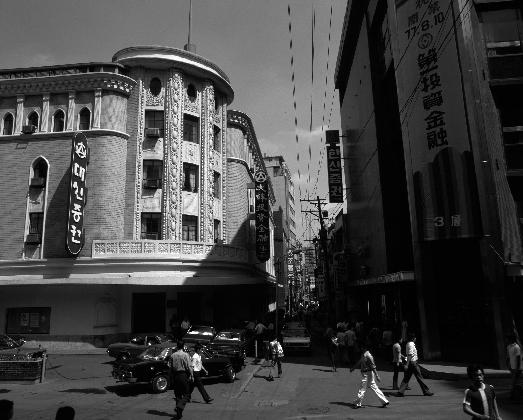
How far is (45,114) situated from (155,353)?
1985 cm

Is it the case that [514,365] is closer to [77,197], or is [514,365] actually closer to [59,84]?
[77,197]

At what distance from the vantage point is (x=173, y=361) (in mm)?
11375

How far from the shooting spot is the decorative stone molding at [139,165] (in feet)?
91.2

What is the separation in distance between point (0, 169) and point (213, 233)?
557 inches

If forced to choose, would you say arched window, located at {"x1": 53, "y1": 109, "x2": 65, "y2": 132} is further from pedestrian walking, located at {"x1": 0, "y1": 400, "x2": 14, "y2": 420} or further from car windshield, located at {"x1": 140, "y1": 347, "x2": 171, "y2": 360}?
pedestrian walking, located at {"x1": 0, "y1": 400, "x2": 14, "y2": 420}

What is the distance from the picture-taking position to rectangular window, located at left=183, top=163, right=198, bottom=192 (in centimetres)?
2958

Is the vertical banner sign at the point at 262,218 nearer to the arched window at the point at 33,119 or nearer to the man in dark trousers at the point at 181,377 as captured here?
the arched window at the point at 33,119

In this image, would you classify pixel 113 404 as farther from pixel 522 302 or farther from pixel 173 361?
pixel 522 302

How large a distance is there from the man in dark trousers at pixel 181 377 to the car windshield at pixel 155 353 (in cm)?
372

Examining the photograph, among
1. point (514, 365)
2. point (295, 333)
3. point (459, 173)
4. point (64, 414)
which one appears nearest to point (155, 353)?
point (64, 414)

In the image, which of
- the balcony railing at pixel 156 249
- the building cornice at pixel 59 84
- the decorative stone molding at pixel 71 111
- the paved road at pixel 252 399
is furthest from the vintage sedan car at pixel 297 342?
the building cornice at pixel 59 84

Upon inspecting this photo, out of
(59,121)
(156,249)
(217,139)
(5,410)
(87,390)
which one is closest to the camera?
(5,410)

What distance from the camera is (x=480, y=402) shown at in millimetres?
6371

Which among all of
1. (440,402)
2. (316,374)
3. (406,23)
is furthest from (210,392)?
(406,23)
